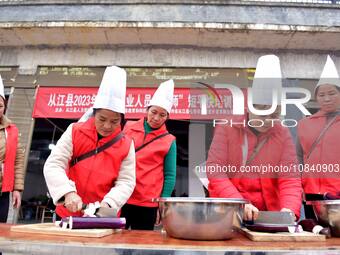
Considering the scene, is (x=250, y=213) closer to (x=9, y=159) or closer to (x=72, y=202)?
(x=72, y=202)

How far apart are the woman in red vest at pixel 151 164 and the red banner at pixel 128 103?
114 inches

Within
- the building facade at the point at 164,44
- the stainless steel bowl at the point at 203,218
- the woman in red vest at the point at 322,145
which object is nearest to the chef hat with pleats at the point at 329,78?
the woman in red vest at the point at 322,145

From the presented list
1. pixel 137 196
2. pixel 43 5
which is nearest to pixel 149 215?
pixel 137 196

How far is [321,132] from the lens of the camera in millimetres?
2654

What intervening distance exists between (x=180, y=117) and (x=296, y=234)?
4.57 metres

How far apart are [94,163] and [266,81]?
1358mm

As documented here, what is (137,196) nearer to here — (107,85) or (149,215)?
(149,215)

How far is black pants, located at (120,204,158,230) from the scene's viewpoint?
8.80 feet

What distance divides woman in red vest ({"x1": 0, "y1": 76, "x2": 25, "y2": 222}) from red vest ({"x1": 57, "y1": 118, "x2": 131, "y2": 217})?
113 centimetres

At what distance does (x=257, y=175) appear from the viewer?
2027mm

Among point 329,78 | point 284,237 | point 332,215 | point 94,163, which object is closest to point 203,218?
point 284,237

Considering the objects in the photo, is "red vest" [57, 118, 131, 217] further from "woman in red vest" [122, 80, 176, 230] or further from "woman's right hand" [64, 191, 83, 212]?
"woman in red vest" [122, 80, 176, 230]

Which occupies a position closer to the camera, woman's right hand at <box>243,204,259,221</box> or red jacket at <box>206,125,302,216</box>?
woman's right hand at <box>243,204,259,221</box>

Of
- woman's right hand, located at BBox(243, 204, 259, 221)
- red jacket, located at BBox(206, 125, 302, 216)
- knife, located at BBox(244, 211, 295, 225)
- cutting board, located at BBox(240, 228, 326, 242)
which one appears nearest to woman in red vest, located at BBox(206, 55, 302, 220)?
red jacket, located at BBox(206, 125, 302, 216)
